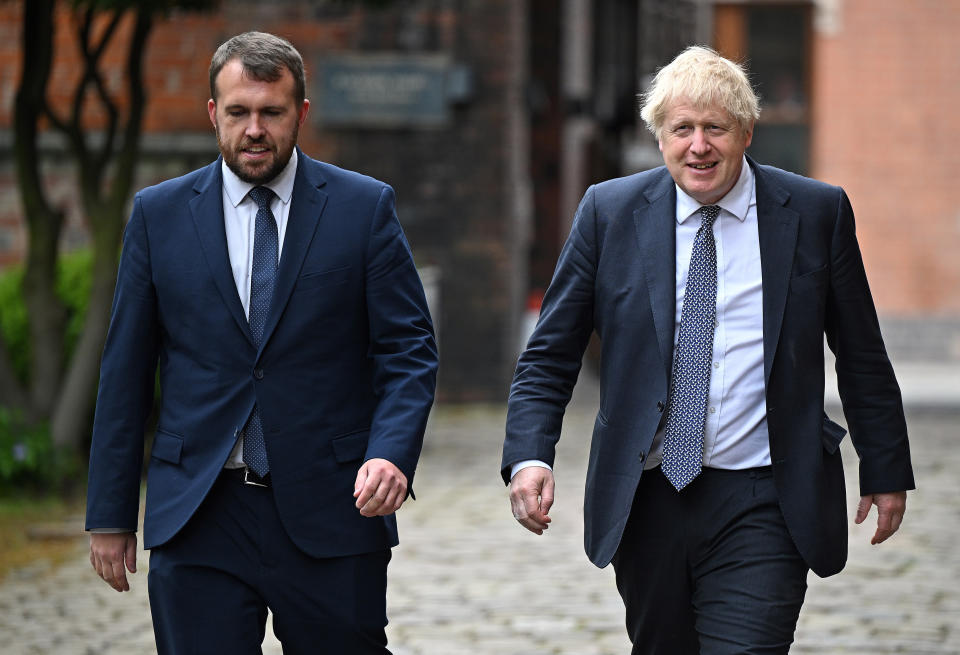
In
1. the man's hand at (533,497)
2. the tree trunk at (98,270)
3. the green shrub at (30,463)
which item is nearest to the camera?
the man's hand at (533,497)

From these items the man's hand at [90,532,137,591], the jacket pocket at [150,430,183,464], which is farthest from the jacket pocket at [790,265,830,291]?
the man's hand at [90,532,137,591]

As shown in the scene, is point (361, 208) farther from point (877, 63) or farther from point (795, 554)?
point (877, 63)

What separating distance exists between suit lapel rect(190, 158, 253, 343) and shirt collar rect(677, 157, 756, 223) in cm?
106

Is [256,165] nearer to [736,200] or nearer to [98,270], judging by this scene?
[736,200]

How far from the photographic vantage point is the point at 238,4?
1569 cm

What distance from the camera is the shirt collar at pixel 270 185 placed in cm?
416

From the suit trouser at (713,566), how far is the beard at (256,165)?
110 cm

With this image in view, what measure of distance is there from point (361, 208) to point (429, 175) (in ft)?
37.5

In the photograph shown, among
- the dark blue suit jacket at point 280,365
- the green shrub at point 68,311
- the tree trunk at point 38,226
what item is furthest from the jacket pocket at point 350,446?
the green shrub at point 68,311

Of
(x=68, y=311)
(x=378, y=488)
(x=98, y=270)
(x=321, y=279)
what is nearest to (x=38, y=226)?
(x=98, y=270)

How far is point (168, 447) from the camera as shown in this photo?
13.5 feet

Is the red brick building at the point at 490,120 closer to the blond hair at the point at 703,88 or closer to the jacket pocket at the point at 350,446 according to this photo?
the blond hair at the point at 703,88

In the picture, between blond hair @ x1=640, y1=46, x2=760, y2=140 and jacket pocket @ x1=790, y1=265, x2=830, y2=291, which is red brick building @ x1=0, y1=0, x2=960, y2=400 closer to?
blond hair @ x1=640, y1=46, x2=760, y2=140

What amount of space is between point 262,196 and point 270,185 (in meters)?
0.03
